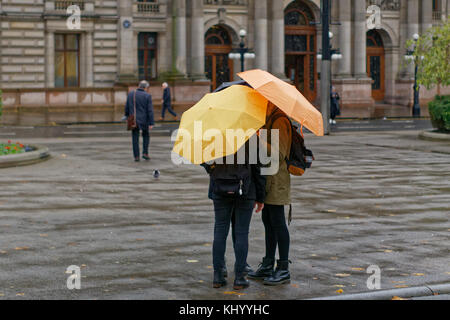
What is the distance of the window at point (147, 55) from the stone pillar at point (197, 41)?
2.27 m

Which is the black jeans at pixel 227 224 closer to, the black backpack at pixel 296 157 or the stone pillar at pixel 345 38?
the black backpack at pixel 296 157

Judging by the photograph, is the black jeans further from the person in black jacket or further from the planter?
the planter

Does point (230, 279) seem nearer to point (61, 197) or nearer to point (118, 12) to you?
point (61, 197)

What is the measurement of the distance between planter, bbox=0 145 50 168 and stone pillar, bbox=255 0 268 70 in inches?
1229

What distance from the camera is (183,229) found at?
11.8m

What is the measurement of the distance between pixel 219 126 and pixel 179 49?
41.1m

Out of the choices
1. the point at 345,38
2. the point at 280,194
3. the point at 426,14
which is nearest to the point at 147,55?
the point at 345,38

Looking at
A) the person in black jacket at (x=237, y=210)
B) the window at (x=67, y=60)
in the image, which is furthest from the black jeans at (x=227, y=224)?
the window at (x=67, y=60)

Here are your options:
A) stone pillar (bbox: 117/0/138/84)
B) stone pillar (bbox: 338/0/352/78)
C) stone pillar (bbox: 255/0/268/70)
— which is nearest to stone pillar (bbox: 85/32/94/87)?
stone pillar (bbox: 117/0/138/84)

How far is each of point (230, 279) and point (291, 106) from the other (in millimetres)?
1877

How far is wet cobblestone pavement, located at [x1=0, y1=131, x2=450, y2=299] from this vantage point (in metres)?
8.75

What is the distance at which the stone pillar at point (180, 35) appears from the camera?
48588mm

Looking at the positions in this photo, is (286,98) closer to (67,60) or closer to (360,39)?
(67,60)
